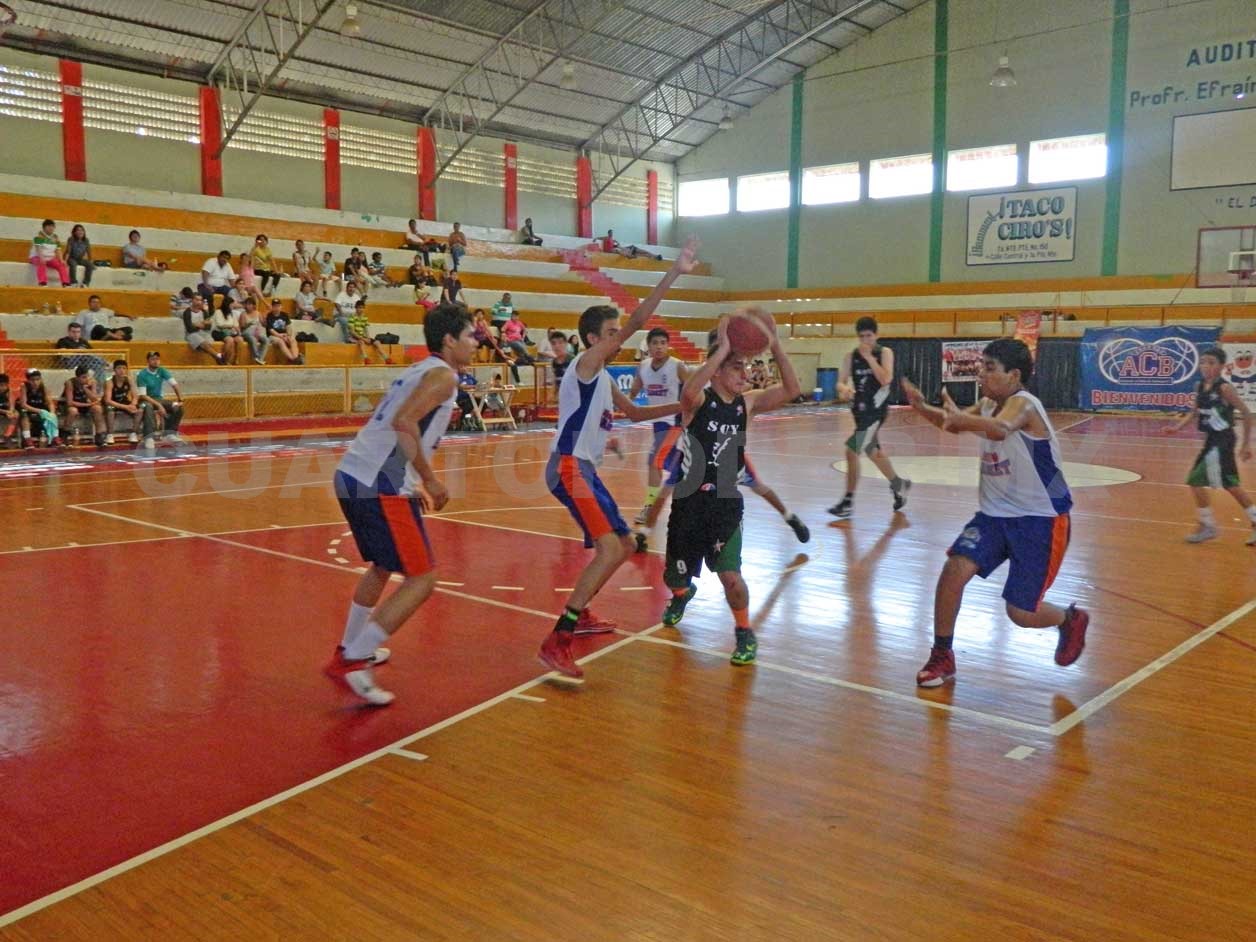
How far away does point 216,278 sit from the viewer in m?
19.8

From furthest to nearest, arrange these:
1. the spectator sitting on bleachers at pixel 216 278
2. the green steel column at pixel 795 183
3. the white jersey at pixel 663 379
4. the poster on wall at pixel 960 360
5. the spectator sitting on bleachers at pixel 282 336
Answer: the green steel column at pixel 795 183 < the poster on wall at pixel 960 360 < the spectator sitting on bleachers at pixel 216 278 < the spectator sitting on bleachers at pixel 282 336 < the white jersey at pixel 663 379

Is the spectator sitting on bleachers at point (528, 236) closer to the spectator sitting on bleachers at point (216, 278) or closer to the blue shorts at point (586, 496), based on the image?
the spectator sitting on bleachers at point (216, 278)

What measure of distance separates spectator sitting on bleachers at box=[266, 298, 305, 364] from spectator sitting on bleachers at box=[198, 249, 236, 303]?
3.38 feet

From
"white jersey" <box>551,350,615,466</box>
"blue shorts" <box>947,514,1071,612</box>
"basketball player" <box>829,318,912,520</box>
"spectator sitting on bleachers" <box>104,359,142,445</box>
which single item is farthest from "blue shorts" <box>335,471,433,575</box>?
"spectator sitting on bleachers" <box>104,359,142,445</box>

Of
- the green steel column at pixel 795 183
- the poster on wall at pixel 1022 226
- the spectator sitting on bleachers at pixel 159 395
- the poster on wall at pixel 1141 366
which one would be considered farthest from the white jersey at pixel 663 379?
the green steel column at pixel 795 183

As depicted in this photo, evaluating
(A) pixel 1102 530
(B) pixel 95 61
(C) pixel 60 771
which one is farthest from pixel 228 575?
(B) pixel 95 61

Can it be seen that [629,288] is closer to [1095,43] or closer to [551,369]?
[551,369]

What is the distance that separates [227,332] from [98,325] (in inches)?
84.7

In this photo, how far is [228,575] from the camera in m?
7.33

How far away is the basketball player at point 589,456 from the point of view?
5145 millimetres

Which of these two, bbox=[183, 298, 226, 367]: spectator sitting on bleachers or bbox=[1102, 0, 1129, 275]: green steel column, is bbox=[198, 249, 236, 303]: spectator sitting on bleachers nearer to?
bbox=[183, 298, 226, 367]: spectator sitting on bleachers

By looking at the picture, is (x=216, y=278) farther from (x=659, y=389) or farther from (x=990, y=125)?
(x=990, y=125)

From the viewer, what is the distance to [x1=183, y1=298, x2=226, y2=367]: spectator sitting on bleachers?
1841 centimetres

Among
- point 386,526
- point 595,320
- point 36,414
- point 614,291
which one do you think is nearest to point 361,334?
point 36,414
